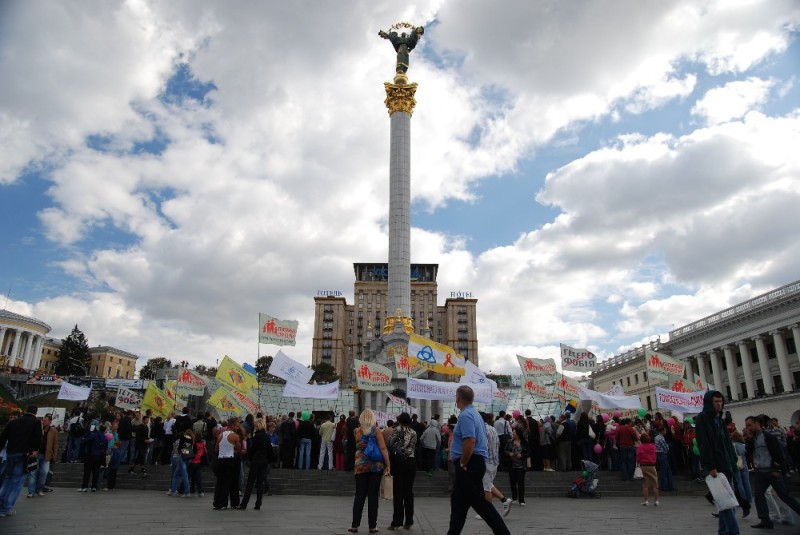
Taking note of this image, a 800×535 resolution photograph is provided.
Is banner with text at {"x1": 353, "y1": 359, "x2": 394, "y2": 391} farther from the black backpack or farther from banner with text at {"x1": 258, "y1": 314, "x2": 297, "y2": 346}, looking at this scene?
the black backpack

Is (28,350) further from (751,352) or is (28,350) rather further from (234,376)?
(751,352)

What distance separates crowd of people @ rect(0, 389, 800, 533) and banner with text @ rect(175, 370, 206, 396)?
426 cm

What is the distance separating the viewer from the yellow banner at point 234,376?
854 inches

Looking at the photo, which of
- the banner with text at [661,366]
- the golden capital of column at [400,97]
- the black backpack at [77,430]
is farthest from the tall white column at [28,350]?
the banner with text at [661,366]

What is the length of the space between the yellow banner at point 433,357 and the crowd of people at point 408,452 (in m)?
5.08

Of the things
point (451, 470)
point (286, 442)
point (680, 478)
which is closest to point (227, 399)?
point (286, 442)

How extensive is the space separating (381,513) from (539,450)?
8729mm

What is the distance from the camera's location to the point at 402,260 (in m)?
49.9

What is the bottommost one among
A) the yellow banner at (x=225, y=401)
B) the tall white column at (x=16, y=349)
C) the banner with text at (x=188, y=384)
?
the yellow banner at (x=225, y=401)

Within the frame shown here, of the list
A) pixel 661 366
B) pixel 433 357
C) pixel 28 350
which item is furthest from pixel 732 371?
pixel 28 350

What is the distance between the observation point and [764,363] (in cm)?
5547

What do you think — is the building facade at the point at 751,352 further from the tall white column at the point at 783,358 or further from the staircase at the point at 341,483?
the staircase at the point at 341,483

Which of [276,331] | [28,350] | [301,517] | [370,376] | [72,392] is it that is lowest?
[301,517]

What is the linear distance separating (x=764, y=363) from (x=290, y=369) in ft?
170
